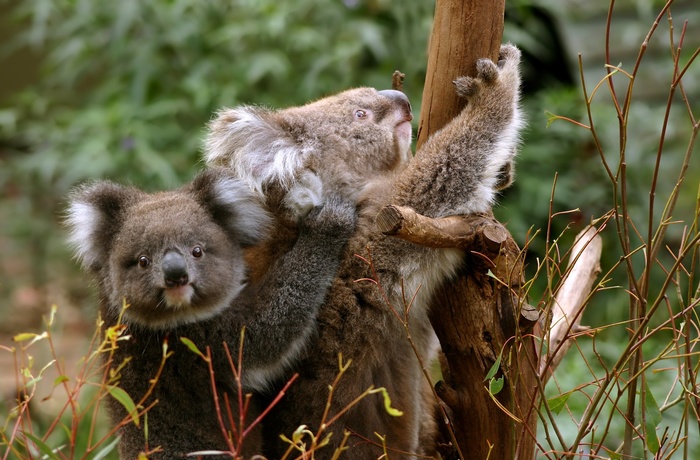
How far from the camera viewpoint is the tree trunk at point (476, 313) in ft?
8.19

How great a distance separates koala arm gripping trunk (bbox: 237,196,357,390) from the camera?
258 cm

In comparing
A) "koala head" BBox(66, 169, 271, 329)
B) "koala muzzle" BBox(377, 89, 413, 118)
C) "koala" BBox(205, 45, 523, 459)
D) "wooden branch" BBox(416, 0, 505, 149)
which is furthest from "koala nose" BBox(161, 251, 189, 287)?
"koala muzzle" BBox(377, 89, 413, 118)

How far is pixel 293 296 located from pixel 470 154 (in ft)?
2.31

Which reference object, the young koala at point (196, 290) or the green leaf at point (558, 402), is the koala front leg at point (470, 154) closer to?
the young koala at point (196, 290)

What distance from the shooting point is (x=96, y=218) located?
8.94 feet

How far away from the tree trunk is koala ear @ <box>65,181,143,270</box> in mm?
1051

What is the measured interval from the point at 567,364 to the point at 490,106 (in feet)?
6.99

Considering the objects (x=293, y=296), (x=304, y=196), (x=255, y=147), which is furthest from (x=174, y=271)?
(x=255, y=147)

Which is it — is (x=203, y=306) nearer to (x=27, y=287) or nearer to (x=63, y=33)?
(x=63, y=33)

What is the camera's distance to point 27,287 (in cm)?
743

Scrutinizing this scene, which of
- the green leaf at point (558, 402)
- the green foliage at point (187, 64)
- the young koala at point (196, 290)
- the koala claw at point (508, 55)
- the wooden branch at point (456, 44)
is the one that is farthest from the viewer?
the green foliage at point (187, 64)

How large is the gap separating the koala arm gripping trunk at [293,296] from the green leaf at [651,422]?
1.00 meters

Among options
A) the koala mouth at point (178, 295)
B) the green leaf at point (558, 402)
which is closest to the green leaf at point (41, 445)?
the koala mouth at point (178, 295)

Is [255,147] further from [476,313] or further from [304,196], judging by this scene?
[476,313]
